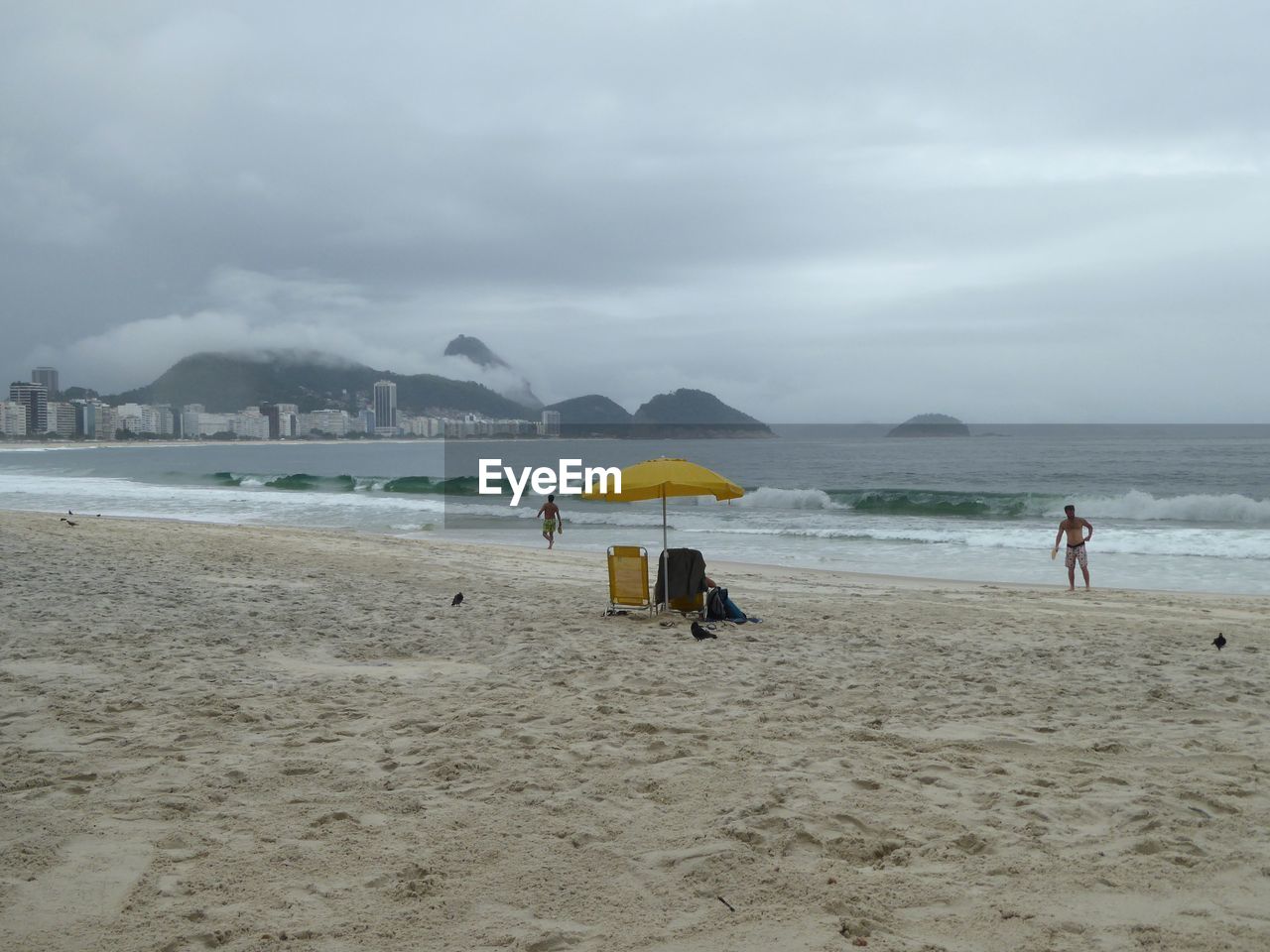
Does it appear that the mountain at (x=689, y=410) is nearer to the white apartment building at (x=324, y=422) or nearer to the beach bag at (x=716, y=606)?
the white apartment building at (x=324, y=422)

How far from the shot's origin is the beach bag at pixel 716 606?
31.9 ft

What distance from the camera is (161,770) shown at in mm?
4594

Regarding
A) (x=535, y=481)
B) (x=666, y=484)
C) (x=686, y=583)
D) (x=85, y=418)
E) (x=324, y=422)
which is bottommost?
(x=535, y=481)

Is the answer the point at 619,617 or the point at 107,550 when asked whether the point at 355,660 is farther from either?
the point at 107,550

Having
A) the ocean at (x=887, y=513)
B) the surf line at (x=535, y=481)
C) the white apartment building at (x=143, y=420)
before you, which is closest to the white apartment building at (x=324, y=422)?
the white apartment building at (x=143, y=420)

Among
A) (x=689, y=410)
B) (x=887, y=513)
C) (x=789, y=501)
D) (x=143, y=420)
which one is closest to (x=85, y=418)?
(x=143, y=420)

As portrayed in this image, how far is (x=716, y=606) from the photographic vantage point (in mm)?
9719

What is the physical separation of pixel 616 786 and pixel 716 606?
208 inches

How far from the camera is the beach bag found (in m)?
9.71

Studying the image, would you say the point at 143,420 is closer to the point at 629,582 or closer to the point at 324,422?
the point at 324,422

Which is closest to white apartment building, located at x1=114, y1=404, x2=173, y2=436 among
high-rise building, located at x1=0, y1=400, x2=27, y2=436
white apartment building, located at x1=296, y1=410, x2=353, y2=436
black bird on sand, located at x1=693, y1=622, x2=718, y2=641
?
high-rise building, located at x1=0, y1=400, x2=27, y2=436

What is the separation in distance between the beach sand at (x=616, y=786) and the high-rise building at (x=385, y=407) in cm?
18764

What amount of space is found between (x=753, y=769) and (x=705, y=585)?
5543 millimetres

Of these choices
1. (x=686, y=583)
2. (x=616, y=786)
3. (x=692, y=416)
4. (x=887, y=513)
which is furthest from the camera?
(x=692, y=416)
